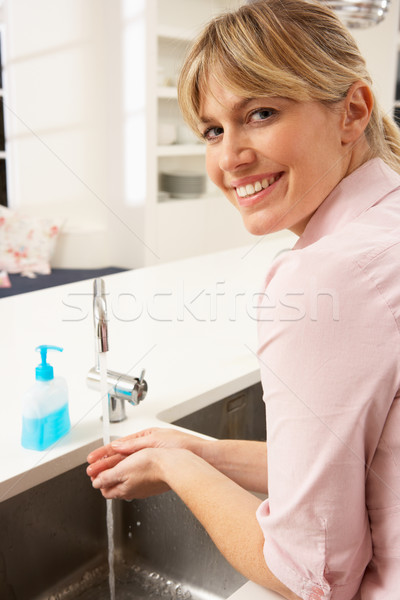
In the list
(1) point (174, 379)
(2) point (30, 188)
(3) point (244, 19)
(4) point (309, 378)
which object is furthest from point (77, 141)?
(4) point (309, 378)

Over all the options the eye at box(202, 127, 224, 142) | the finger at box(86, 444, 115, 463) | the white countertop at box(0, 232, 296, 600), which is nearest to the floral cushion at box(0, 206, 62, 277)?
the white countertop at box(0, 232, 296, 600)

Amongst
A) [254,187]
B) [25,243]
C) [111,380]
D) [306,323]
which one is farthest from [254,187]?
[25,243]

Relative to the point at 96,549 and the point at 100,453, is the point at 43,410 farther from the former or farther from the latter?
the point at 96,549

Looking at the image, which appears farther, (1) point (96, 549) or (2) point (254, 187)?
(1) point (96, 549)

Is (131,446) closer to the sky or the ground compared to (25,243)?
closer to the ground

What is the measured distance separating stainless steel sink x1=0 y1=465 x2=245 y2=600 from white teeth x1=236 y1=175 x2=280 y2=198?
1.68 ft

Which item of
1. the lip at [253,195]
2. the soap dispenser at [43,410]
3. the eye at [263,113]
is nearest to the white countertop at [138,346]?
the soap dispenser at [43,410]

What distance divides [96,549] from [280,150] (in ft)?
2.54

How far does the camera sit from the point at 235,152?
0.80 metres

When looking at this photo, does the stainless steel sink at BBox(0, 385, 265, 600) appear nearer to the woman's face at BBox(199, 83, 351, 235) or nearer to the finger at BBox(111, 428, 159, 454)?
the finger at BBox(111, 428, 159, 454)

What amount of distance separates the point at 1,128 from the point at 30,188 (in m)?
0.44

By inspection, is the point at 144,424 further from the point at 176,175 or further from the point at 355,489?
the point at 176,175

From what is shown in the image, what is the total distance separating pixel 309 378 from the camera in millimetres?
597

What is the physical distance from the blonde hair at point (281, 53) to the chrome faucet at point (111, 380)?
0.36 meters
